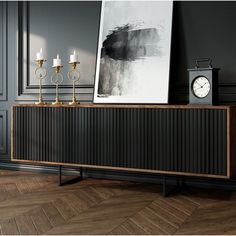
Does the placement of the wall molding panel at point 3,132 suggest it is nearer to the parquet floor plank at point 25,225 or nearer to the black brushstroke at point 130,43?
the black brushstroke at point 130,43

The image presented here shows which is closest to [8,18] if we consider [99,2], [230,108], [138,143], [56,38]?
[56,38]

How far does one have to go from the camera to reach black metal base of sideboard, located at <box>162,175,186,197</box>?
2115 mm

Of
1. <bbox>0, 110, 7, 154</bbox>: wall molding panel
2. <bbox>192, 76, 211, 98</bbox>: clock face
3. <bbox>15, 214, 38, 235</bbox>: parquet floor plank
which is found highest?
<bbox>192, 76, 211, 98</bbox>: clock face

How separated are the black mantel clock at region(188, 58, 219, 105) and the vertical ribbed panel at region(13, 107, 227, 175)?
127 mm

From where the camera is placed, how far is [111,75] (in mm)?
2439

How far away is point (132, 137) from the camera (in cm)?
215

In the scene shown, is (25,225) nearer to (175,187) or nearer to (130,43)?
(175,187)

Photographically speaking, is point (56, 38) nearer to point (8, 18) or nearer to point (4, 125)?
point (8, 18)

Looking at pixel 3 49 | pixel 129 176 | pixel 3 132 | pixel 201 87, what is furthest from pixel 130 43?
pixel 3 132

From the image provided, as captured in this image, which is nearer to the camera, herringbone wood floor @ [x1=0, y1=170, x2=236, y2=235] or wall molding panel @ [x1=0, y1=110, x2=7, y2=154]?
herringbone wood floor @ [x1=0, y1=170, x2=236, y2=235]

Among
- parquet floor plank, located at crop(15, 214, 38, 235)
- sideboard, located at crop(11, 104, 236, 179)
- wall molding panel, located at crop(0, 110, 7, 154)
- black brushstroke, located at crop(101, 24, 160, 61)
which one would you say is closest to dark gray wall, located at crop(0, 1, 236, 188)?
wall molding panel, located at crop(0, 110, 7, 154)

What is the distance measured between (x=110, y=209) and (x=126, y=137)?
465 millimetres

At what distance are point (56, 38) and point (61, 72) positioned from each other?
0.82 ft

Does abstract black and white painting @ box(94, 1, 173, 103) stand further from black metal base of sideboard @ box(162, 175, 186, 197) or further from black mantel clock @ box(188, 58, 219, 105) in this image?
black metal base of sideboard @ box(162, 175, 186, 197)
